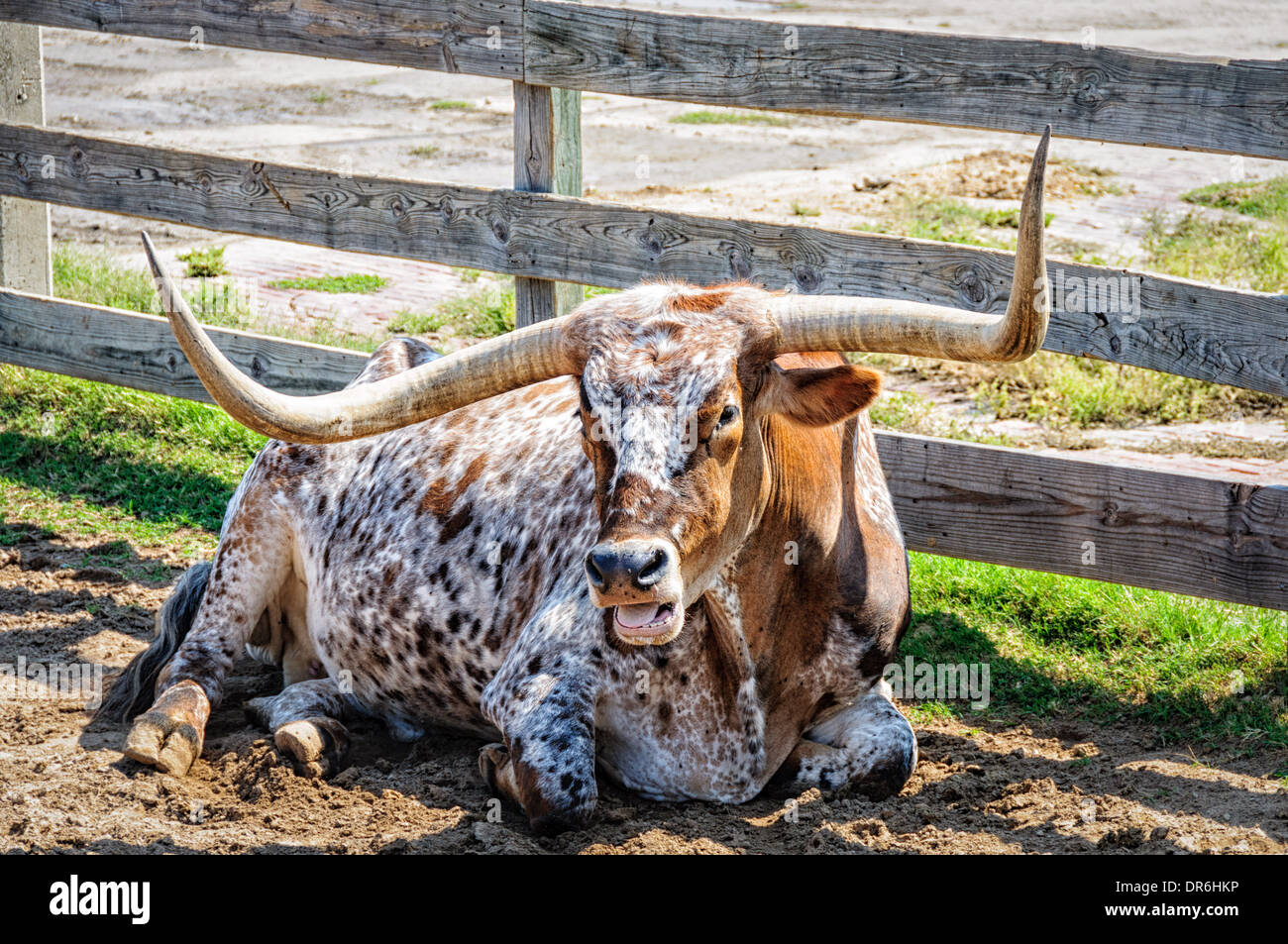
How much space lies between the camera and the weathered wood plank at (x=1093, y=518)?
4906 millimetres

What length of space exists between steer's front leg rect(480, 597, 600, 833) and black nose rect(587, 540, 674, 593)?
2.67 ft

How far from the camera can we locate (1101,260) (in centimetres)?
927

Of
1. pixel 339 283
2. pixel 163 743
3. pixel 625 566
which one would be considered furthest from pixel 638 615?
pixel 339 283

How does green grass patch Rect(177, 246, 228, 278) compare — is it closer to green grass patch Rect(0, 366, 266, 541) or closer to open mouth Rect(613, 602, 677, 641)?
green grass patch Rect(0, 366, 266, 541)

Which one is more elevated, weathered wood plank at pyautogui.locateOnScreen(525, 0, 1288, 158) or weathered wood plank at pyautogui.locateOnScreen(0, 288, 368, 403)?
weathered wood plank at pyautogui.locateOnScreen(525, 0, 1288, 158)

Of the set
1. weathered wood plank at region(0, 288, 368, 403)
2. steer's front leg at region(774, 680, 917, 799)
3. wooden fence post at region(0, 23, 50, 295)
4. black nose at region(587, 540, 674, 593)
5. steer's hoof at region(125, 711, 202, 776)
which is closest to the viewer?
black nose at region(587, 540, 674, 593)

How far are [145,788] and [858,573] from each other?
225cm

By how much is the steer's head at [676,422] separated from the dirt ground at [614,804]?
767 millimetres

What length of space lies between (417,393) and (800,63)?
2422mm

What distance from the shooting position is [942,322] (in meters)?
3.55

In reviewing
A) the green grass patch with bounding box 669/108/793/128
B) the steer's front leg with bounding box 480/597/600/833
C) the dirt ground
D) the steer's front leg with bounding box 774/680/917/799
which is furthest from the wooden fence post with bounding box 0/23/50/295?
the green grass patch with bounding box 669/108/793/128

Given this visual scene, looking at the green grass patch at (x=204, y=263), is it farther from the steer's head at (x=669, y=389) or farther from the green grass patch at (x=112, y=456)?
the steer's head at (x=669, y=389)

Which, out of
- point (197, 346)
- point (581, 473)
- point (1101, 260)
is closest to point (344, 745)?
point (581, 473)

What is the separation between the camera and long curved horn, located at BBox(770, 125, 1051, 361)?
10.2 feet
